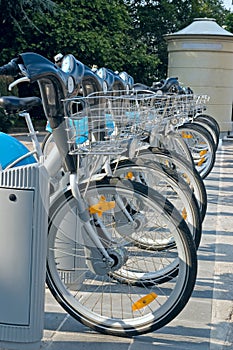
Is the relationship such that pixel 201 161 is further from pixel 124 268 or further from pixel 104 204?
pixel 104 204

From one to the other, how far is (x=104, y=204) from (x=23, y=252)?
57 cm

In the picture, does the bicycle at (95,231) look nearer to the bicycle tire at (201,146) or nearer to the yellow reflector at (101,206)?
the yellow reflector at (101,206)

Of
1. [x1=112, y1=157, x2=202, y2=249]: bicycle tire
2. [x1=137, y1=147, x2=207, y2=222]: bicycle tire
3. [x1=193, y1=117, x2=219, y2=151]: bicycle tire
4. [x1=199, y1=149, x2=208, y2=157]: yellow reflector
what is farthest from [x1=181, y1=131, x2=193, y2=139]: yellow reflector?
[x1=112, y1=157, x2=202, y2=249]: bicycle tire

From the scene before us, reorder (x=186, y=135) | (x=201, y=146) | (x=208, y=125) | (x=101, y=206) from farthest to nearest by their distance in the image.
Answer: (x=208, y=125) < (x=201, y=146) < (x=186, y=135) < (x=101, y=206)

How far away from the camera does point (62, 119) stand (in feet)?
10.2

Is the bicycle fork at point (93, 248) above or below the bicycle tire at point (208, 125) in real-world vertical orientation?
below

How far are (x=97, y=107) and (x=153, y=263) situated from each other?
1.43 m

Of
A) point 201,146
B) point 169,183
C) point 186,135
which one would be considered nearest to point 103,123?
point 169,183

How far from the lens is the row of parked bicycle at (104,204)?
3.04 metres

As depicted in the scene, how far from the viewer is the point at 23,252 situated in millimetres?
2748

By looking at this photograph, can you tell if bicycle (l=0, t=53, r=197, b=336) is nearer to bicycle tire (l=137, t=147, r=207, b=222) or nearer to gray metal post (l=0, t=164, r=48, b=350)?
gray metal post (l=0, t=164, r=48, b=350)

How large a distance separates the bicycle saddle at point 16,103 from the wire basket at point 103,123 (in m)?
0.23

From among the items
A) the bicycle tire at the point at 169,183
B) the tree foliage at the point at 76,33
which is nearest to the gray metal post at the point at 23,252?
the bicycle tire at the point at 169,183

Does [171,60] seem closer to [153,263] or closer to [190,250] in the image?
[153,263]
